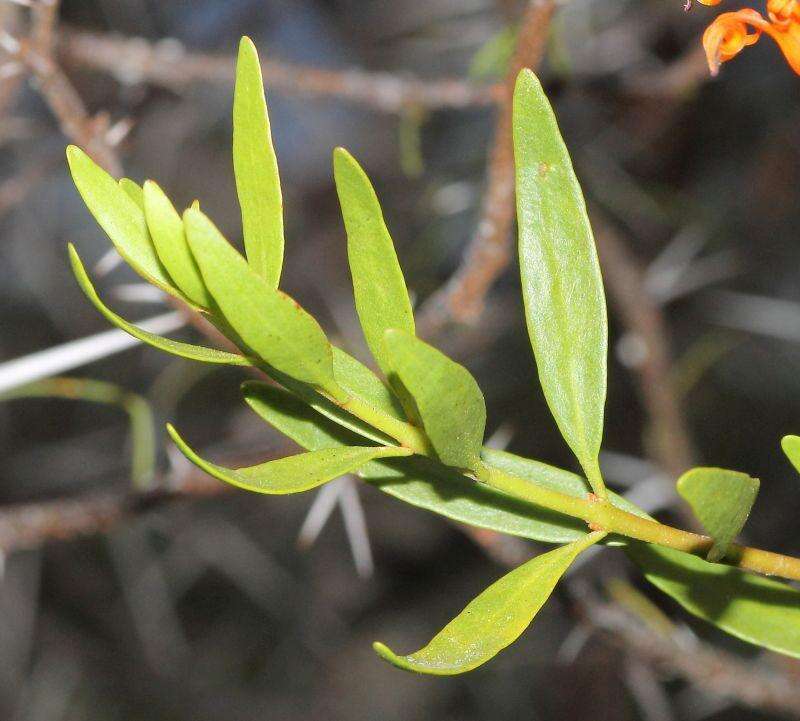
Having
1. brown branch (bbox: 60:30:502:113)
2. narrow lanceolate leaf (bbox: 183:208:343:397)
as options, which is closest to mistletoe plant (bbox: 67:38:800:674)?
narrow lanceolate leaf (bbox: 183:208:343:397)

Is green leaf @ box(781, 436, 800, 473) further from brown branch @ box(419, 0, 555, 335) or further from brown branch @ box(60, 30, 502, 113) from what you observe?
brown branch @ box(60, 30, 502, 113)

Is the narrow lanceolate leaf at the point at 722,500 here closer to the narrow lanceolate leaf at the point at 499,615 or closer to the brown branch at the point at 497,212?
the narrow lanceolate leaf at the point at 499,615

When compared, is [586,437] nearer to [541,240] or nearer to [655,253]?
[541,240]

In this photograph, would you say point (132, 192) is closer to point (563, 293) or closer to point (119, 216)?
point (119, 216)

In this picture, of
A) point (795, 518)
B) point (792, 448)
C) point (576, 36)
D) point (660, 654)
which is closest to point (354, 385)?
point (792, 448)

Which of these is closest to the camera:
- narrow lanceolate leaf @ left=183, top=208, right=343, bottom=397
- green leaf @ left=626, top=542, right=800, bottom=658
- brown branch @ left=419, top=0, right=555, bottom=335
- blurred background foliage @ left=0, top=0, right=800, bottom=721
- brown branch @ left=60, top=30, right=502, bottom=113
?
narrow lanceolate leaf @ left=183, top=208, right=343, bottom=397

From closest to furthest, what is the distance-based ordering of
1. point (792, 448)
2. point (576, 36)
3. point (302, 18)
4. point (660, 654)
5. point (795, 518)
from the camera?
1. point (792, 448)
2. point (660, 654)
3. point (576, 36)
4. point (302, 18)
5. point (795, 518)

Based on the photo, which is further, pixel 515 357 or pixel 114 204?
pixel 515 357

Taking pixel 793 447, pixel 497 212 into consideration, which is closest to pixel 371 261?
pixel 793 447
